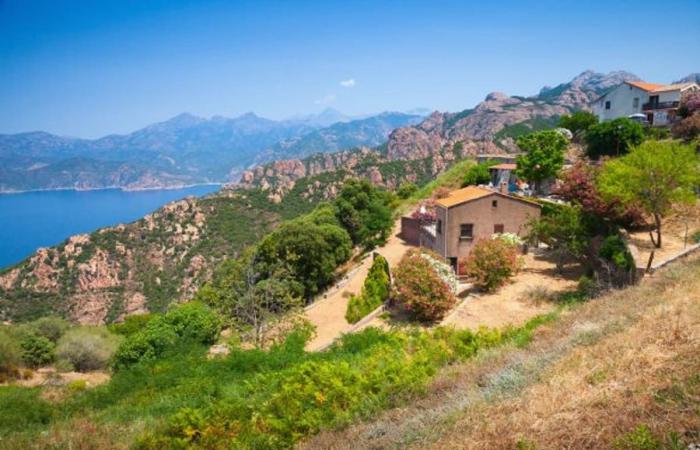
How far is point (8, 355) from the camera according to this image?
23.9 meters

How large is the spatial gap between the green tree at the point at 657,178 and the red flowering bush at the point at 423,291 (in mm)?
7899

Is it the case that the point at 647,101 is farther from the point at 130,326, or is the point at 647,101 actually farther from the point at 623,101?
the point at 130,326

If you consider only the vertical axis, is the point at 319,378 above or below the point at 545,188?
below

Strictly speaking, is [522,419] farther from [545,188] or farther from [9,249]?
[9,249]

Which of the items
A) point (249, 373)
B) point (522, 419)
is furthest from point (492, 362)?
point (249, 373)

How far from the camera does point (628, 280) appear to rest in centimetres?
1571

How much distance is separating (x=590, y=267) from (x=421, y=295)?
7663 mm

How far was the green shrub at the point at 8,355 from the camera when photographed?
23641 millimetres

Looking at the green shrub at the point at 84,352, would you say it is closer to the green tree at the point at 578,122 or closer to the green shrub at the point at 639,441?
the green shrub at the point at 639,441

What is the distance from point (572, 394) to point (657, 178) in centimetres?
1430

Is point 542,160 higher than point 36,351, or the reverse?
point 542,160

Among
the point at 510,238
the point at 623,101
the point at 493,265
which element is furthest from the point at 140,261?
the point at 623,101

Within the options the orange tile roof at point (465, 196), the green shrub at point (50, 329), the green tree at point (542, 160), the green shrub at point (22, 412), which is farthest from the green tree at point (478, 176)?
the green shrub at point (50, 329)

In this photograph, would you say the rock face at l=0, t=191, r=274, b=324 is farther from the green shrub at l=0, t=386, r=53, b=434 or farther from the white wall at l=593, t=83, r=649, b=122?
the white wall at l=593, t=83, r=649, b=122
